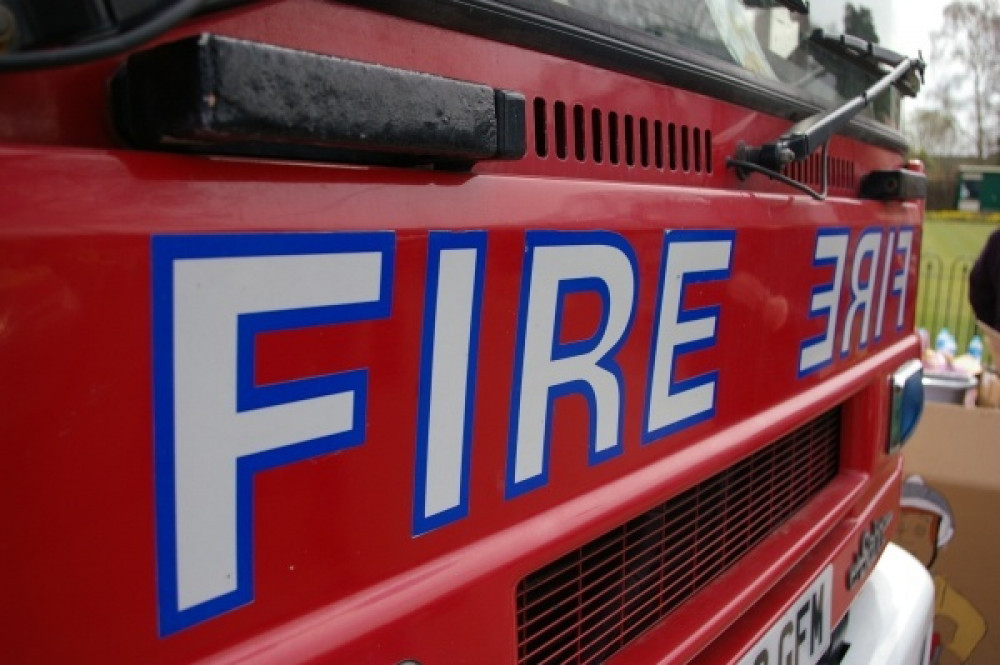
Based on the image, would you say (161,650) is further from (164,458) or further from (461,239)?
(461,239)

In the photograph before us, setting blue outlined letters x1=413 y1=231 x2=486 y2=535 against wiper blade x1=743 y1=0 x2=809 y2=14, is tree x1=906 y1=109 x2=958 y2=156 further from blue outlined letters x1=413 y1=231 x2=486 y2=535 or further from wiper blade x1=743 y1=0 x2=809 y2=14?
blue outlined letters x1=413 y1=231 x2=486 y2=535

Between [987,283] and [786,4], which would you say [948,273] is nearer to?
[987,283]

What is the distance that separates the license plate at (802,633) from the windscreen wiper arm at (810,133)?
0.76 metres

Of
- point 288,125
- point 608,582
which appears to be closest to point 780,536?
point 608,582

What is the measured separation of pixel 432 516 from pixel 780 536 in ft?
3.17

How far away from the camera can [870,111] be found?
1845 mm

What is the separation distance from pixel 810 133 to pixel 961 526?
2.27 m

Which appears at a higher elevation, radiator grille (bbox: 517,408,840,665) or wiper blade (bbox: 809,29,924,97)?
wiper blade (bbox: 809,29,924,97)

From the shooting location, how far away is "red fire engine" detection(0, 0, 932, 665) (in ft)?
1.90

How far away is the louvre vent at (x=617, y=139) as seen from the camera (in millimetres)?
983

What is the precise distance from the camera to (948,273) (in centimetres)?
1409

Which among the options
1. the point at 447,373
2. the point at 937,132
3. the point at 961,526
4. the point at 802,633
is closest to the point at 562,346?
the point at 447,373

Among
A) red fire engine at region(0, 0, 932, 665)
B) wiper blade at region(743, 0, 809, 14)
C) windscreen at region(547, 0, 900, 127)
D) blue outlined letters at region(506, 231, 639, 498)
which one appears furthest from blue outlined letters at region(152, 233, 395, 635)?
wiper blade at region(743, 0, 809, 14)

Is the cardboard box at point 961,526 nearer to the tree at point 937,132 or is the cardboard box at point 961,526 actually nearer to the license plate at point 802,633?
the license plate at point 802,633
